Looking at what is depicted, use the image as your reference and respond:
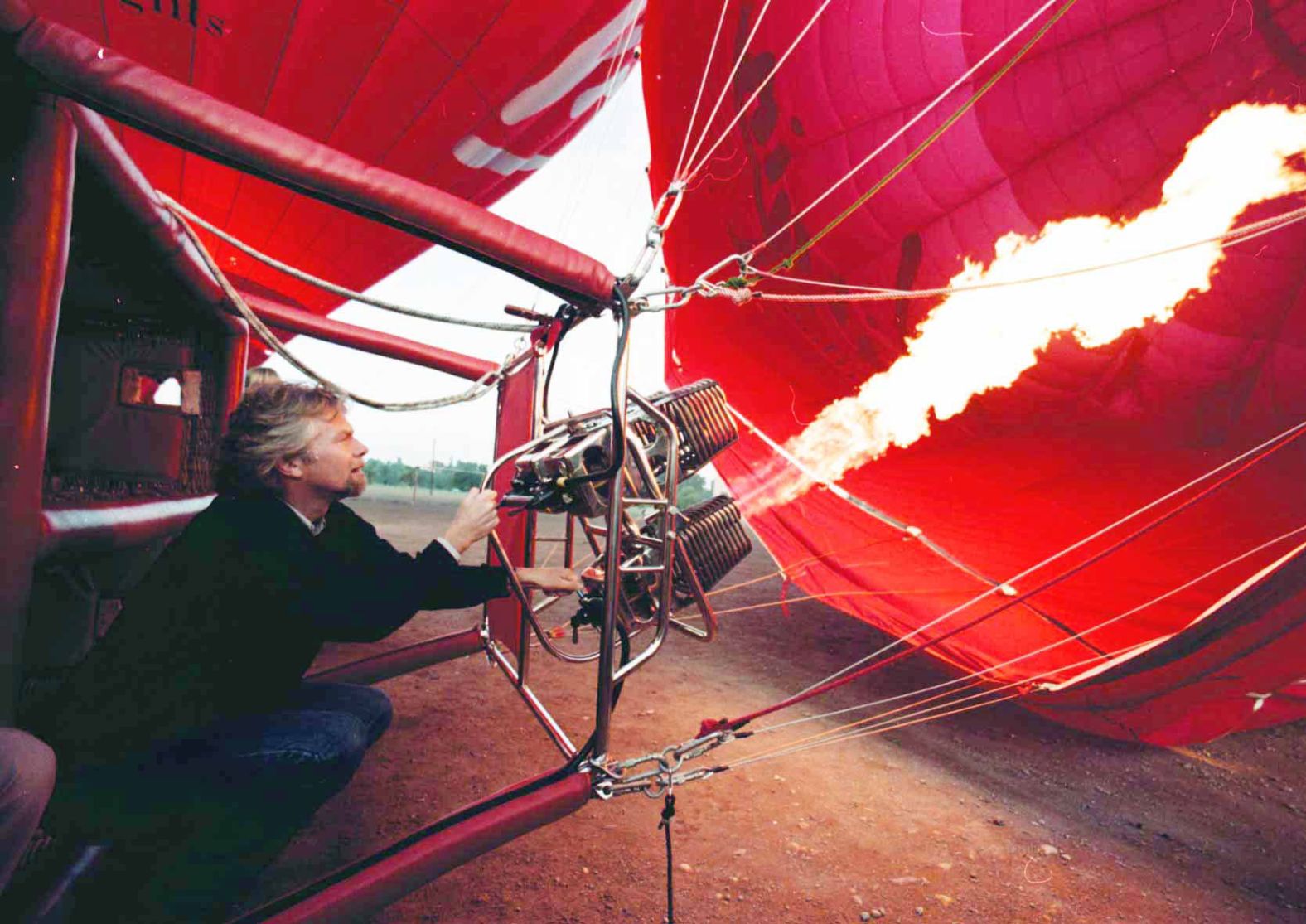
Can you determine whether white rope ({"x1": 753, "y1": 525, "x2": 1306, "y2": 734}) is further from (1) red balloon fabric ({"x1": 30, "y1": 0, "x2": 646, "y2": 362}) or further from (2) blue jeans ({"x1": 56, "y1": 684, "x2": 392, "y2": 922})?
(1) red balloon fabric ({"x1": 30, "y1": 0, "x2": 646, "y2": 362})

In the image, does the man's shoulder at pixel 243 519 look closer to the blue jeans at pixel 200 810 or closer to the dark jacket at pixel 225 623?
the dark jacket at pixel 225 623

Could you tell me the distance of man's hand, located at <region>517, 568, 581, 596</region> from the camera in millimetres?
1822

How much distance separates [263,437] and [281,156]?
71cm

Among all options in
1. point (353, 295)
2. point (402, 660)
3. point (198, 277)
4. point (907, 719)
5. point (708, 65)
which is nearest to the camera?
point (353, 295)

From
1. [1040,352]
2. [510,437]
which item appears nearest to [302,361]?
[510,437]

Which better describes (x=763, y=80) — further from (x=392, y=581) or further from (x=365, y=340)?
(x=392, y=581)

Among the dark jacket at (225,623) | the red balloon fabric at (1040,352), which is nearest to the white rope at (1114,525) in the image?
the red balloon fabric at (1040,352)

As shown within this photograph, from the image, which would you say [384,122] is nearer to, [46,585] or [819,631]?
[46,585]

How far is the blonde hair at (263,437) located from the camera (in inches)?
60.7

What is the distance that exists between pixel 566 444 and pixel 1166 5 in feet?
13.0

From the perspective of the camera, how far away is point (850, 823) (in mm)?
2273

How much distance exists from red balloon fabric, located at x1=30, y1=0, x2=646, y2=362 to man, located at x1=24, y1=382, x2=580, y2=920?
3.50 metres

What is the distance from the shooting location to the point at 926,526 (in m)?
4.20

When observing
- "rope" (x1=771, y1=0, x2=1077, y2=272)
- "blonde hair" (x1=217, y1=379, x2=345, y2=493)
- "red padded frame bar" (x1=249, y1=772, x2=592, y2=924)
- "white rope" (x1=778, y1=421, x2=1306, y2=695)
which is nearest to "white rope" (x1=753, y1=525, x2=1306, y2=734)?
"white rope" (x1=778, y1=421, x2=1306, y2=695)
